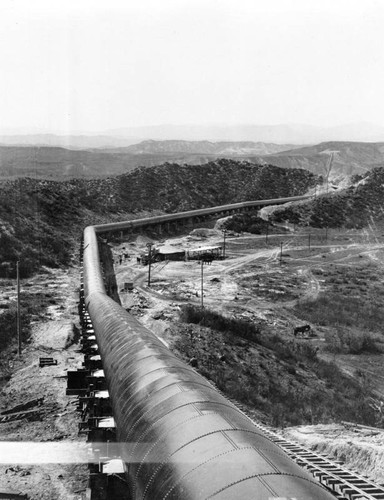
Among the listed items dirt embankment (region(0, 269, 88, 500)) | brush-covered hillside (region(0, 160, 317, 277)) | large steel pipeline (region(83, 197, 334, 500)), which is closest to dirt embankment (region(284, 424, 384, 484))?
large steel pipeline (region(83, 197, 334, 500))

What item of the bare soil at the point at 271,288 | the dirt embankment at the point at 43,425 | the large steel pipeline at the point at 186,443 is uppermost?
the large steel pipeline at the point at 186,443

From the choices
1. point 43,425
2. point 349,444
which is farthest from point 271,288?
point 43,425

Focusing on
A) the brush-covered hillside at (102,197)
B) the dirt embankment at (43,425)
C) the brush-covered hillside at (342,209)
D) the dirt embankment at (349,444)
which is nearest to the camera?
the dirt embankment at (43,425)

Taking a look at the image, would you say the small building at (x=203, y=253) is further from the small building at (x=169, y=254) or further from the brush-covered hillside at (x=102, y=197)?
the brush-covered hillside at (x=102, y=197)

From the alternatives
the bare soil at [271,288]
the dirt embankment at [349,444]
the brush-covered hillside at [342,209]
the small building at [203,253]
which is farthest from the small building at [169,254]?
the dirt embankment at [349,444]

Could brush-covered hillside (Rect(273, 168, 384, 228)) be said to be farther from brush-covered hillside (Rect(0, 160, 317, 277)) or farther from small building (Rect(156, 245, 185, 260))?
small building (Rect(156, 245, 185, 260))

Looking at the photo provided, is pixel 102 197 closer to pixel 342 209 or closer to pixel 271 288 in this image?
pixel 342 209
